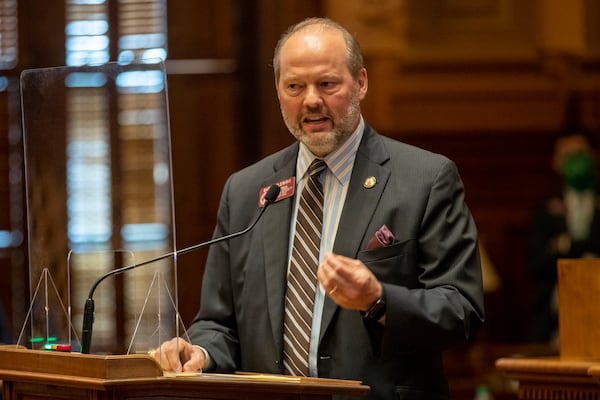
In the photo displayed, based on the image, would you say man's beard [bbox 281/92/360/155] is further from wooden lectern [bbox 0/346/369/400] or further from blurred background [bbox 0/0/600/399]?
blurred background [bbox 0/0/600/399]

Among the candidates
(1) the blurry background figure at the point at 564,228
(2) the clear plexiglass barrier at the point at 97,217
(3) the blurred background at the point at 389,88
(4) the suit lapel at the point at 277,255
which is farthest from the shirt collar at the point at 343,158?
(3) the blurred background at the point at 389,88

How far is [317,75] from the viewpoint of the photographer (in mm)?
3070

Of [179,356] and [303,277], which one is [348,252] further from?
[179,356]

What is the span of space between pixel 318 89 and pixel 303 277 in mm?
463

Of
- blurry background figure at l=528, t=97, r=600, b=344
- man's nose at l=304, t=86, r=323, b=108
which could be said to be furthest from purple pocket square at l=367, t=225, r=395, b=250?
blurry background figure at l=528, t=97, r=600, b=344

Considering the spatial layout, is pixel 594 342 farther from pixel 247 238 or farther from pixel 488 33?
pixel 488 33

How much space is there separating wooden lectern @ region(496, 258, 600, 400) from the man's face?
0.84 metres

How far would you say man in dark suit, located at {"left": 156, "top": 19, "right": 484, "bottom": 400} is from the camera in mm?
2881

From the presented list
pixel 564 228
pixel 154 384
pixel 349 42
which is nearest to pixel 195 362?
pixel 154 384

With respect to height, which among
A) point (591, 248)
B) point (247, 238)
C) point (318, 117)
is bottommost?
point (591, 248)

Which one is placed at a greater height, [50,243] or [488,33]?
[488,33]

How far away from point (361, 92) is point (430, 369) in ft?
2.39

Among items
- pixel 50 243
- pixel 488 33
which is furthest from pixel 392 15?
pixel 50 243

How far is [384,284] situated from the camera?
2.76 meters
